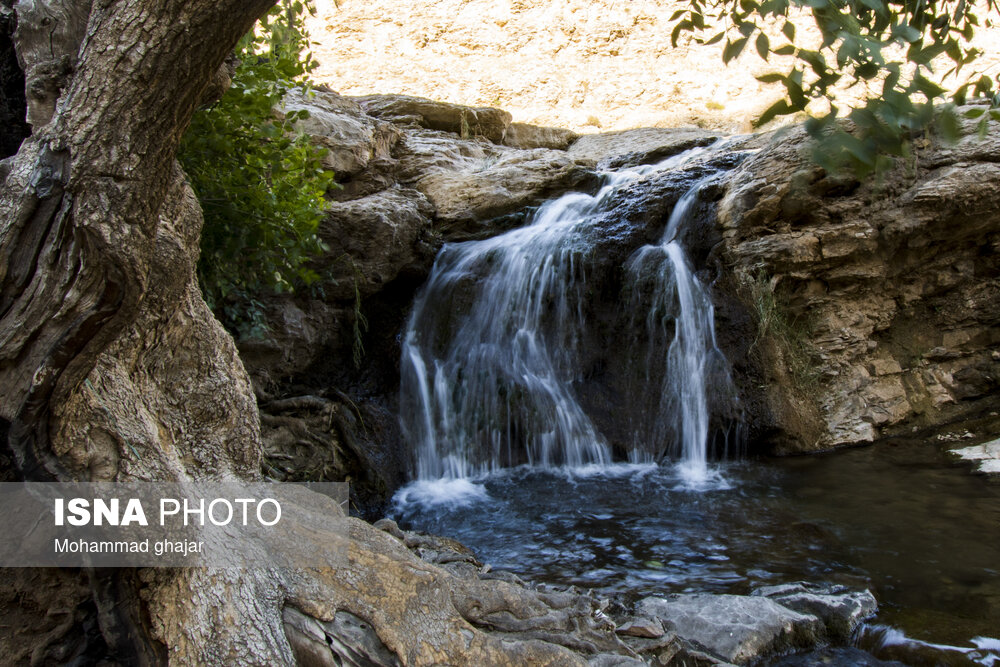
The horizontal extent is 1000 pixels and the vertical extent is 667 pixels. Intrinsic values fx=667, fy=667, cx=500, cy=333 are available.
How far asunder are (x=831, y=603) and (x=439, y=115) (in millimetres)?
9444

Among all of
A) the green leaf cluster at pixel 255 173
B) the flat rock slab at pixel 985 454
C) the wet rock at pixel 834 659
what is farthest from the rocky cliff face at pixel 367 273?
the flat rock slab at pixel 985 454

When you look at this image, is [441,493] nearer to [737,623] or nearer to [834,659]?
[737,623]

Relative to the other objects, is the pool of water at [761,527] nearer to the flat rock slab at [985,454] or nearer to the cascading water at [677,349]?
the flat rock slab at [985,454]

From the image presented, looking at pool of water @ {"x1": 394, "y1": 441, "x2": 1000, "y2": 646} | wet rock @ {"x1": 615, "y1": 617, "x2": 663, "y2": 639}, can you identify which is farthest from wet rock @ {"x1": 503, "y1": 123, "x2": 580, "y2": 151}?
wet rock @ {"x1": 615, "y1": 617, "x2": 663, "y2": 639}

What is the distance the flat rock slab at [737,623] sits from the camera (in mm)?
3008

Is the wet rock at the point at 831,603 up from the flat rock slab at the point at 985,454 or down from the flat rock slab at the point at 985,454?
down

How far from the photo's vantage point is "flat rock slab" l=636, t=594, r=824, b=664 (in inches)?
118

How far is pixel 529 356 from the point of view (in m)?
6.92

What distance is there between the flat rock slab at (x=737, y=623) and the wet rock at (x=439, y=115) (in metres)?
8.85

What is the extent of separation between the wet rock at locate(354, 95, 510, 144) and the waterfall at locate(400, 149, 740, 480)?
393cm

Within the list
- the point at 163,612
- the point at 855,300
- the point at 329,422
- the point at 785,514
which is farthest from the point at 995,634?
the point at 329,422

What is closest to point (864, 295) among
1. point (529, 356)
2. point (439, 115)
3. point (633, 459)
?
point (633, 459)

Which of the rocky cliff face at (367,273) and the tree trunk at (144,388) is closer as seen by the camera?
the tree trunk at (144,388)

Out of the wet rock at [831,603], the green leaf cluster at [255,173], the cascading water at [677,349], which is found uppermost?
the green leaf cluster at [255,173]
